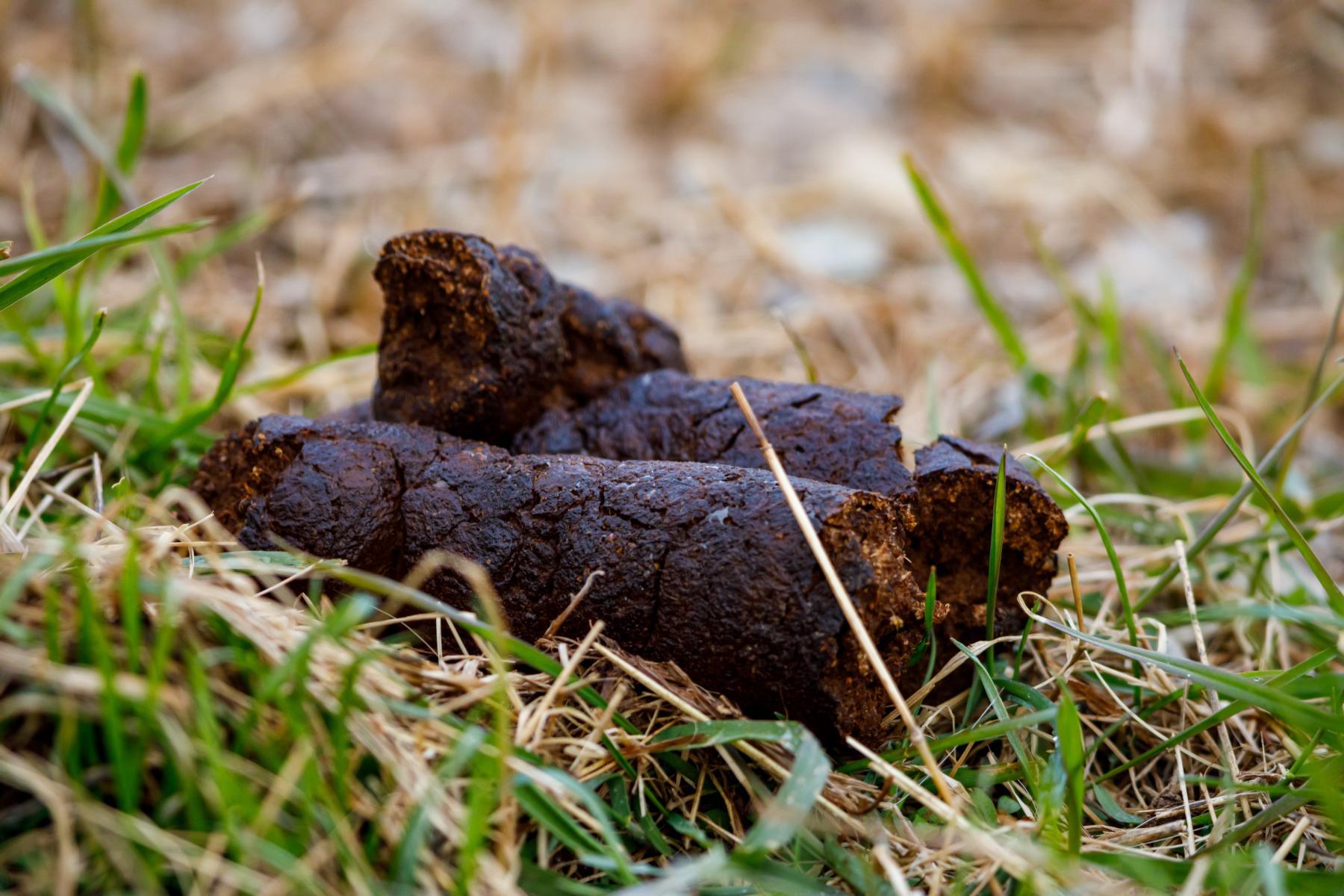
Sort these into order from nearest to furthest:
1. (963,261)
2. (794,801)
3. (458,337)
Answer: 1. (794,801)
2. (458,337)
3. (963,261)

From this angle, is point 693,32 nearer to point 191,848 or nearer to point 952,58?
point 952,58

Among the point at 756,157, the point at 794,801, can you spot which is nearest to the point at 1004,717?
the point at 794,801

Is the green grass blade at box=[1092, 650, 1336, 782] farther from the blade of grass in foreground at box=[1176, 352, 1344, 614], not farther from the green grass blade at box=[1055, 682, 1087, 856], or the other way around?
the green grass blade at box=[1055, 682, 1087, 856]

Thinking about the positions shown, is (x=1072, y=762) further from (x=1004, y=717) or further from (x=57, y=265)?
(x=57, y=265)

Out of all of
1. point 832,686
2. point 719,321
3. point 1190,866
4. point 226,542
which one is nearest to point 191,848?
point 226,542

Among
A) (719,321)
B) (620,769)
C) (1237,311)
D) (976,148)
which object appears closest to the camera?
(620,769)

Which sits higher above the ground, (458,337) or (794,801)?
(458,337)

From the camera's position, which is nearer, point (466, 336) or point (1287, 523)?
point (1287, 523)
